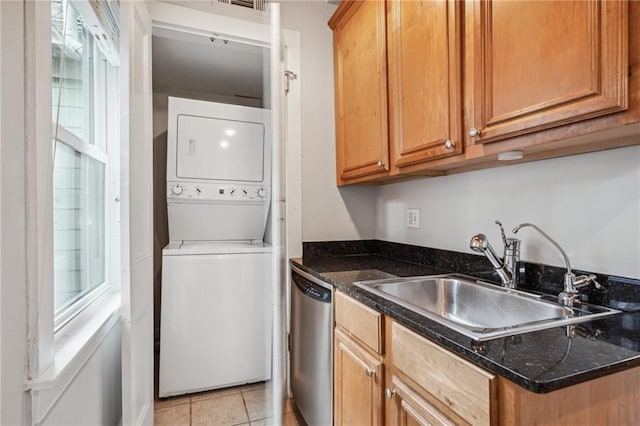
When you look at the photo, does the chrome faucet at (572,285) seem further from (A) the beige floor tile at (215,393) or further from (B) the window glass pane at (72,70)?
(A) the beige floor tile at (215,393)

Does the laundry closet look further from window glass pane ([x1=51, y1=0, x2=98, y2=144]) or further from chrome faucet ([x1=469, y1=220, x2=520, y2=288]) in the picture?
chrome faucet ([x1=469, y1=220, x2=520, y2=288])

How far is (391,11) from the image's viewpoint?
152 centimetres

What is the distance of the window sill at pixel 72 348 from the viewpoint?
859 mm

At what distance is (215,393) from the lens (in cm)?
212

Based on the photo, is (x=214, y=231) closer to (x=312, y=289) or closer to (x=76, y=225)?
(x=76, y=225)

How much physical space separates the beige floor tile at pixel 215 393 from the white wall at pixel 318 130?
113 centimetres

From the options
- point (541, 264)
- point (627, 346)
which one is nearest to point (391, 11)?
point (541, 264)

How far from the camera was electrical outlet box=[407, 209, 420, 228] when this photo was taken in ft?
6.05

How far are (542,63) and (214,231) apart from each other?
2.10 meters

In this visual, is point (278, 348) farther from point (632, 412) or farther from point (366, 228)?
point (632, 412)

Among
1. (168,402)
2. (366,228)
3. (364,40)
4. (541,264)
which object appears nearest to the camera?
(541,264)

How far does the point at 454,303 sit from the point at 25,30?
1694 mm

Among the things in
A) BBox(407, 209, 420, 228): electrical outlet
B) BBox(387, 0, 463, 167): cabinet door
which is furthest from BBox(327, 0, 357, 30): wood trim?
BBox(407, 209, 420, 228): electrical outlet

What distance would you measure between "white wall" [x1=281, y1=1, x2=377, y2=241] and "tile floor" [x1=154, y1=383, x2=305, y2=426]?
3.48ft
